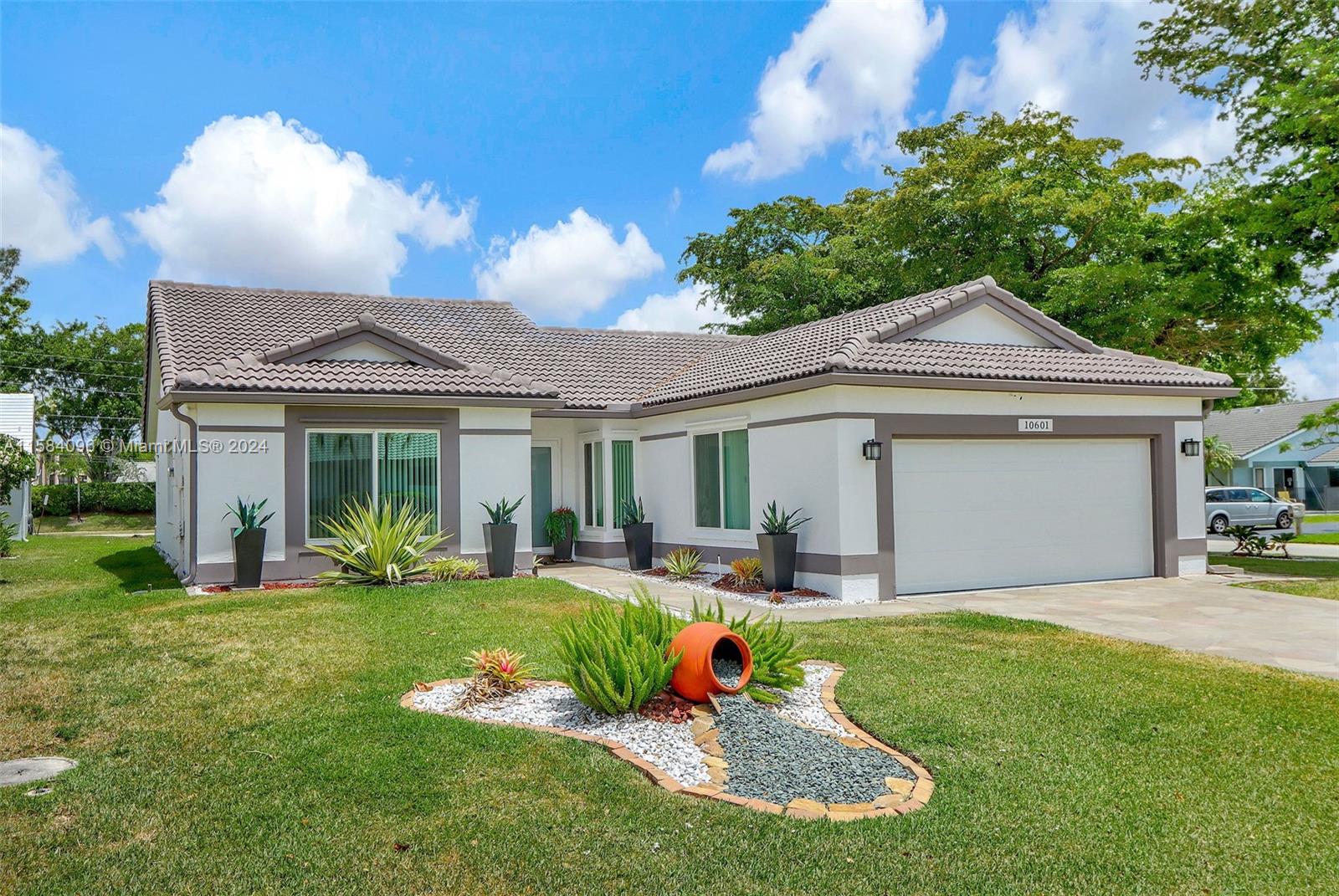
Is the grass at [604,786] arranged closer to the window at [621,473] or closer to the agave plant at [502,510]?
the agave plant at [502,510]

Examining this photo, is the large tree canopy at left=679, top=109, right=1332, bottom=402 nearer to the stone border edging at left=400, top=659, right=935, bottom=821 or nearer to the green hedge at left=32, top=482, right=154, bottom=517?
the stone border edging at left=400, top=659, right=935, bottom=821

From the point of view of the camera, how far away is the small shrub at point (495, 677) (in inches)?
277

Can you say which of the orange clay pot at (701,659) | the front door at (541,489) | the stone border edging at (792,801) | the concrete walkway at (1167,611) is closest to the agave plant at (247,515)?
the concrete walkway at (1167,611)

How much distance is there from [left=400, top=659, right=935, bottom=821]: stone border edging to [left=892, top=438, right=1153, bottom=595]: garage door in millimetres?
7020

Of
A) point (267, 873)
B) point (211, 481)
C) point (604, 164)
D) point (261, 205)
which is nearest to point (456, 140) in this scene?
point (604, 164)

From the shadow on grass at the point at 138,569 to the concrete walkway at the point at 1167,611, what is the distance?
6.75m

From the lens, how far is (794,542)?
13.3 m

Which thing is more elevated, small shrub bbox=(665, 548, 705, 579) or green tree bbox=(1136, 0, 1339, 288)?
green tree bbox=(1136, 0, 1339, 288)

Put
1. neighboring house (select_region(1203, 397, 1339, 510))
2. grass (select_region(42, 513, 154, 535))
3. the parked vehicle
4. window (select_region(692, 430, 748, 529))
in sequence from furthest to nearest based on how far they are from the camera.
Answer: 1. neighboring house (select_region(1203, 397, 1339, 510))
2. grass (select_region(42, 513, 154, 535))
3. the parked vehicle
4. window (select_region(692, 430, 748, 529))

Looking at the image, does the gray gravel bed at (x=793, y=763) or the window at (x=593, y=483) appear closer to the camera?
the gray gravel bed at (x=793, y=763)

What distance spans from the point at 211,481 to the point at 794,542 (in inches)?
340

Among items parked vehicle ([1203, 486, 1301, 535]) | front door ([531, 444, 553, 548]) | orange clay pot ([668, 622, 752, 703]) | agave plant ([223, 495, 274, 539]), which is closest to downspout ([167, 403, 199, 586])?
agave plant ([223, 495, 274, 539])

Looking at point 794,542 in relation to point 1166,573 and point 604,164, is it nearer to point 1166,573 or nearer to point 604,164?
point 1166,573

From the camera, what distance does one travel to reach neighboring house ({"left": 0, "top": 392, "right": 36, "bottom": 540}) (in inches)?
1045
